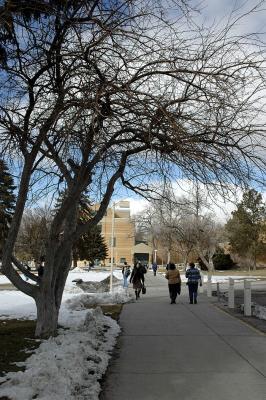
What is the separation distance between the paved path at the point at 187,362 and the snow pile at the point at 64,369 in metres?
0.26

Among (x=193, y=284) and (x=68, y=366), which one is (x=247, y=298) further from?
(x=68, y=366)

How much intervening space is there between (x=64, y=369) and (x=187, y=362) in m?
2.52

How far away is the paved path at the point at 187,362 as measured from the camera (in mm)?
7094

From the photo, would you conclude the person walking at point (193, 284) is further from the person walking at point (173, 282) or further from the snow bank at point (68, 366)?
the snow bank at point (68, 366)

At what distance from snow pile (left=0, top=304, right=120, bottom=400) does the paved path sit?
0.84 ft

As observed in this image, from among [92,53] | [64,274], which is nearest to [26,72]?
[92,53]

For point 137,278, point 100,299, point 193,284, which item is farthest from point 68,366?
point 137,278

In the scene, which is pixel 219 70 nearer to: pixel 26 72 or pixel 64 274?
pixel 26 72

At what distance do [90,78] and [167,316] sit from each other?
1005 cm

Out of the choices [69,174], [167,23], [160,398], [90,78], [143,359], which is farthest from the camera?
[69,174]

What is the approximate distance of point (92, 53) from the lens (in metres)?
8.43

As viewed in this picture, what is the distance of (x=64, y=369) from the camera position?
7254 mm

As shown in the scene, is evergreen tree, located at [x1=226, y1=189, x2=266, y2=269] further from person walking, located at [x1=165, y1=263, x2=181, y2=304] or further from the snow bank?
the snow bank

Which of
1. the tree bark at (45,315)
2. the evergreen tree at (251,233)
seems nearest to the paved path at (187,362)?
the tree bark at (45,315)
